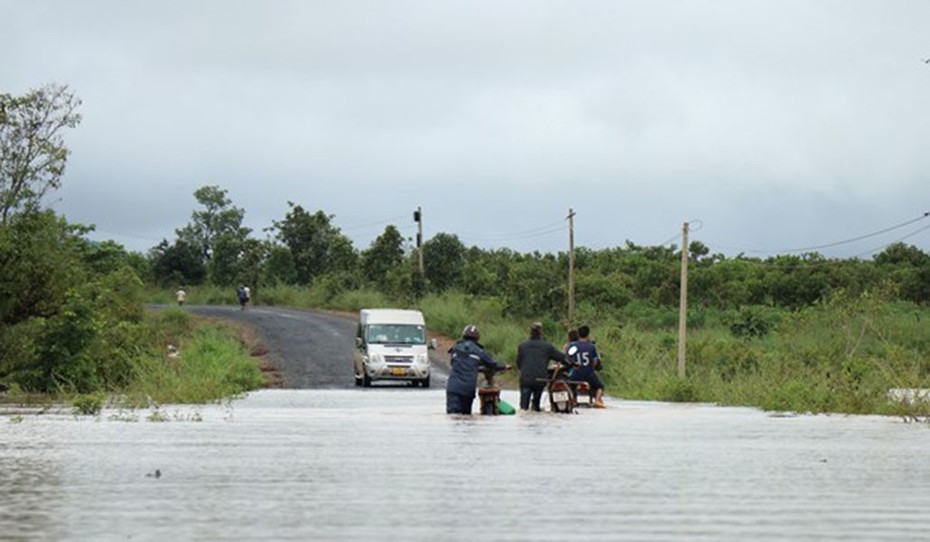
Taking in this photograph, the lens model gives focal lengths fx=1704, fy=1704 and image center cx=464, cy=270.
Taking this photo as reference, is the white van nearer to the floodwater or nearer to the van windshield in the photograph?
the van windshield

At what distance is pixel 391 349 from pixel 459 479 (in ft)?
121

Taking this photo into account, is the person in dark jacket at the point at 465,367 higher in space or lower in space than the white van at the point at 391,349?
lower

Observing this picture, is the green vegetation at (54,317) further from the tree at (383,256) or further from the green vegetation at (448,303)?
the tree at (383,256)

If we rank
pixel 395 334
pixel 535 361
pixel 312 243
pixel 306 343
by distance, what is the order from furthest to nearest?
pixel 312 243, pixel 306 343, pixel 395 334, pixel 535 361

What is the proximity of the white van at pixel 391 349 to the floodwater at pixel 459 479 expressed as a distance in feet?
77.3

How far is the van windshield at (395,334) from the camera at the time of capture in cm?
5341

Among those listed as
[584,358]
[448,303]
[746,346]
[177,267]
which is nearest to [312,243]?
[177,267]

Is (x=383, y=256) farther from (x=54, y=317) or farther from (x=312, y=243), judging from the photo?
(x=54, y=317)

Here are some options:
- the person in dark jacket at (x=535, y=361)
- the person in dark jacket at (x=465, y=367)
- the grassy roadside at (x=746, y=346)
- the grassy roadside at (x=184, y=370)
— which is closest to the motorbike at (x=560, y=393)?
the person in dark jacket at (x=535, y=361)

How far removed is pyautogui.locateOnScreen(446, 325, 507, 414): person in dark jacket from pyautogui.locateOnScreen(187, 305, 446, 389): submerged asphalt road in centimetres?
2370

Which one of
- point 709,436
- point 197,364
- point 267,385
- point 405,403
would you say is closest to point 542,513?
point 709,436

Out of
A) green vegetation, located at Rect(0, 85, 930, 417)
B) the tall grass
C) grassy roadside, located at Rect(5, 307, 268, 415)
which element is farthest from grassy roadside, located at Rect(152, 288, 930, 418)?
the tall grass

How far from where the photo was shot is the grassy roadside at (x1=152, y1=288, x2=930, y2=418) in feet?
115

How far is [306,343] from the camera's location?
69.3 meters
